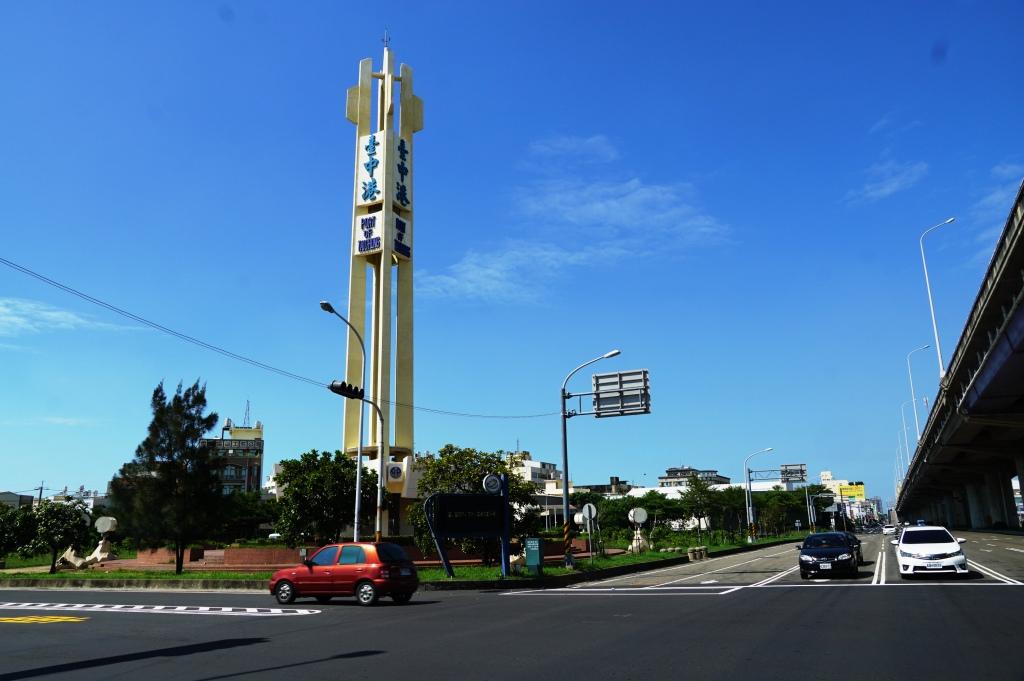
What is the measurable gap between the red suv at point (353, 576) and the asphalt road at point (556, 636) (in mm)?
417

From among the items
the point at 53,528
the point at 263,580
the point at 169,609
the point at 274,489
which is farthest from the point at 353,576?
the point at 274,489

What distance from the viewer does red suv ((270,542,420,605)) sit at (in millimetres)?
17562

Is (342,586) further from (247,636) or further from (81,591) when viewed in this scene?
(81,591)

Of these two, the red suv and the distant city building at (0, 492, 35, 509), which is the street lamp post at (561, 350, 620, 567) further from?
the distant city building at (0, 492, 35, 509)

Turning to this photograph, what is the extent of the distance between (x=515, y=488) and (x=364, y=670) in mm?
23510

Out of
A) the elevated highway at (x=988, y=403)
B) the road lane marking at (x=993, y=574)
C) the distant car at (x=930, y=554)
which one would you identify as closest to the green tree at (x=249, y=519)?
the elevated highway at (x=988, y=403)

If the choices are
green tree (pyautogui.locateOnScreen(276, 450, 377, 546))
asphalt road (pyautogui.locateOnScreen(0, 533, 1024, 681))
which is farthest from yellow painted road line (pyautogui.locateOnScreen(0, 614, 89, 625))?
green tree (pyautogui.locateOnScreen(276, 450, 377, 546))

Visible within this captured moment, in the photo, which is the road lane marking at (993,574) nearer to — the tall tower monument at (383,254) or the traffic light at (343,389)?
the traffic light at (343,389)

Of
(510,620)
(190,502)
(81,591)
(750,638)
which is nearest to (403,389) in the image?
(190,502)

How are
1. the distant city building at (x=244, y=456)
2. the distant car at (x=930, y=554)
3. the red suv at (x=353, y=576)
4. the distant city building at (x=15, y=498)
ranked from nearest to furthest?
the red suv at (x=353, y=576) < the distant car at (x=930, y=554) < the distant city building at (x=15, y=498) < the distant city building at (x=244, y=456)

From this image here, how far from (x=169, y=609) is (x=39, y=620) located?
2.87 metres

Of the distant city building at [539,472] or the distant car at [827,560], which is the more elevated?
the distant city building at [539,472]

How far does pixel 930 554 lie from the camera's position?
66.8 feet

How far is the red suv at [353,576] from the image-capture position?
1756cm
